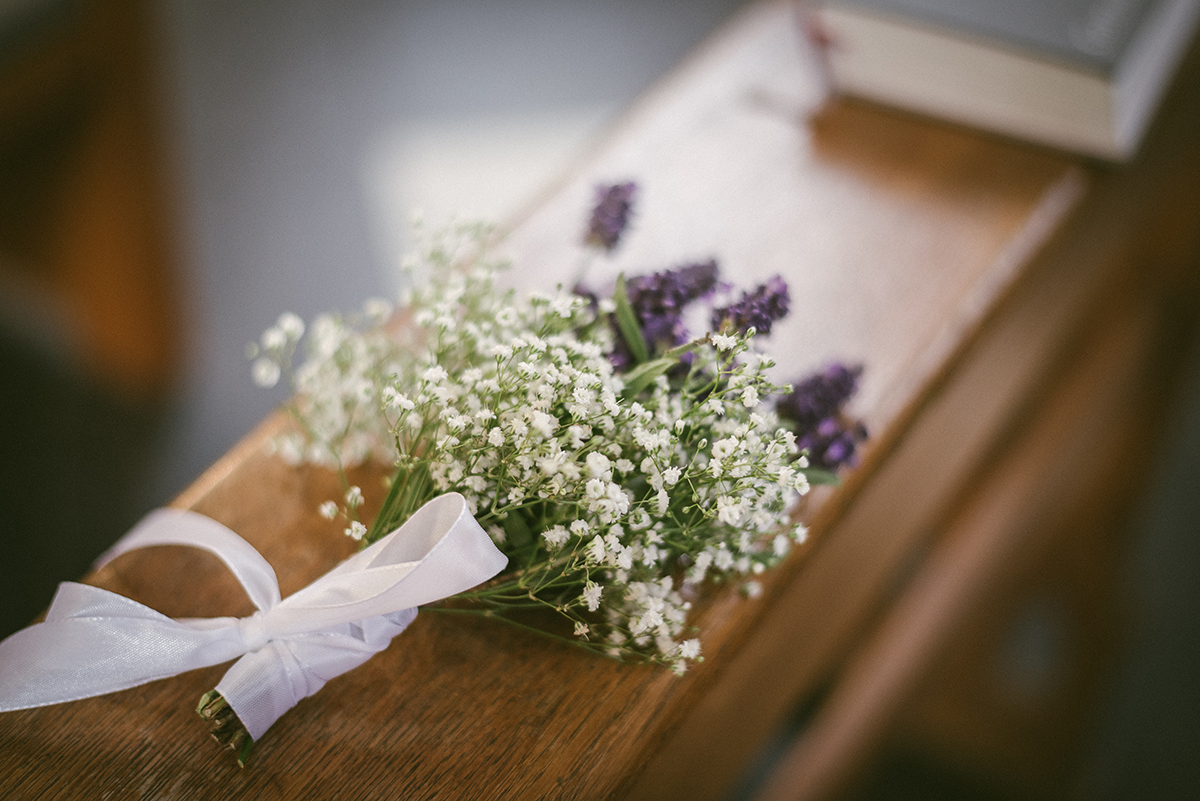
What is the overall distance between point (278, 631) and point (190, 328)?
5.50 feet

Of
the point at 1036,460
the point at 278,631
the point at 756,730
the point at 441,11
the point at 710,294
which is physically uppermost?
the point at 441,11

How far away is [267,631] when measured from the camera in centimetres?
64

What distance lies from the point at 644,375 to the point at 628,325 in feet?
0.19

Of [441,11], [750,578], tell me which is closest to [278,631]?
[750,578]

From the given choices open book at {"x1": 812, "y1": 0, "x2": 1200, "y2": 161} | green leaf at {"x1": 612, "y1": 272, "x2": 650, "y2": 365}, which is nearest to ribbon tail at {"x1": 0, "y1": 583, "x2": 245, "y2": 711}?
green leaf at {"x1": 612, "y1": 272, "x2": 650, "y2": 365}

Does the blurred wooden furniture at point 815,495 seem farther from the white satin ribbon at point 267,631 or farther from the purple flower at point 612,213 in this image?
the purple flower at point 612,213

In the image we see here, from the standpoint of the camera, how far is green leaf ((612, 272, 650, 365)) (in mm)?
691

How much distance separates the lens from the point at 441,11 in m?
2.89

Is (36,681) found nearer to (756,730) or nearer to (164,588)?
(164,588)

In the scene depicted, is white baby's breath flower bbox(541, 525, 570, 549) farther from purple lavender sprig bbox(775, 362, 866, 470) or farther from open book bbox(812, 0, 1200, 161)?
open book bbox(812, 0, 1200, 161)

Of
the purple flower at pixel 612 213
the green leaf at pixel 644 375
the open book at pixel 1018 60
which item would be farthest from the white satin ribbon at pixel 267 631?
the open book at pixel 1018 60

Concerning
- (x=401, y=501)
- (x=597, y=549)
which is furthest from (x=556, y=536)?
(x=401, y=501)

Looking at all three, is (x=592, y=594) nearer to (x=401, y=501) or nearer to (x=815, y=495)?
(x=401, y=501)

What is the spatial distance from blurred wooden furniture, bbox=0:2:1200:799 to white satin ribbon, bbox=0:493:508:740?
3 centimetres
